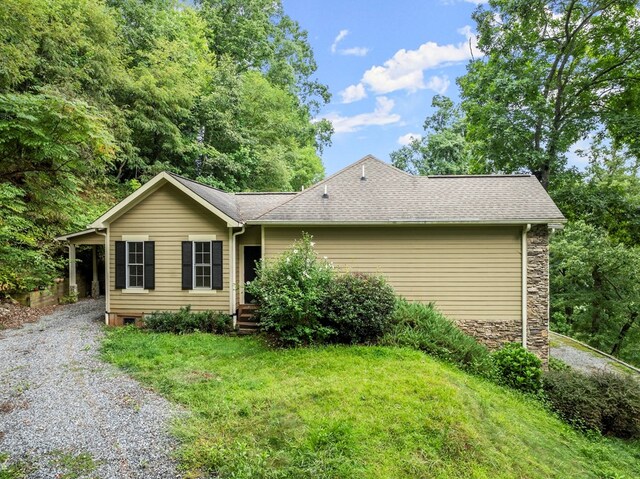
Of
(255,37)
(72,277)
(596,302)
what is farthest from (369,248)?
(255,37)

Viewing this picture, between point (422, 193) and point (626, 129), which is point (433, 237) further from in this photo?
point (626, 129)

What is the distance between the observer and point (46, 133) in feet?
29.2

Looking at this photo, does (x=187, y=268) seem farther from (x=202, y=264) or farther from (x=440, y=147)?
(x=440, y=147)

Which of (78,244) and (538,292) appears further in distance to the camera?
(78,244)

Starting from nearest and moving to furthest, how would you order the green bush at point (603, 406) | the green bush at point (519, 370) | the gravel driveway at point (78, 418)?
the gravel driveway at point (78, 418) → the green bush at point (603, 406) → the green bush at point (519, 370)

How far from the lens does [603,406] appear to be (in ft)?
21.3

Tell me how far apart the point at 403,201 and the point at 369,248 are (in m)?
1.68

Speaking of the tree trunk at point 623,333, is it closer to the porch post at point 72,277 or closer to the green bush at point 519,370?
the green bush at point 519,370

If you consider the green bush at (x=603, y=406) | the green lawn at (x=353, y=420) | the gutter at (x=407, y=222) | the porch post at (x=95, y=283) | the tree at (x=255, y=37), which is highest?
the tree at (x=255, y=37)

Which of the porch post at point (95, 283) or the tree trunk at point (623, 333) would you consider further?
the tree trunk at point (623, 333)

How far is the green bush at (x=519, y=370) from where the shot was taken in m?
7.22

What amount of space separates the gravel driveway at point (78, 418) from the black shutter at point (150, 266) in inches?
93.1

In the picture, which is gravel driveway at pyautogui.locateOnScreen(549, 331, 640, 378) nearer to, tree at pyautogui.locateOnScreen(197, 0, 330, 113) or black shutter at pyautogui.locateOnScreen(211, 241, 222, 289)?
black shutter at pyautogui.locateOnScreen(211, 241, 222, 289)

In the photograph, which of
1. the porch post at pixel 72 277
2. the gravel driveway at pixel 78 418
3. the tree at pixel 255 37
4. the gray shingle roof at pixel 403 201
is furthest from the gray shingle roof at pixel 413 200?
the tree at pixel 255 37
